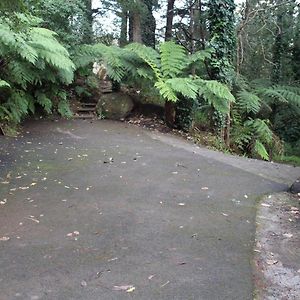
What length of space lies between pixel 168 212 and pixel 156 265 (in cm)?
121

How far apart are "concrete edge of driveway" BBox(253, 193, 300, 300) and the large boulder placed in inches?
252

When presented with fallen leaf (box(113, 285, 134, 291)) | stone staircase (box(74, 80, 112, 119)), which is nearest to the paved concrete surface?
fallen leaf (box(113, 285, 134, 291))

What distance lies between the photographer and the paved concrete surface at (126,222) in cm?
279

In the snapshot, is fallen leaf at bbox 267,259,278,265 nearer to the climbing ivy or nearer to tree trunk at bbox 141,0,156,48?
the climbing ivy

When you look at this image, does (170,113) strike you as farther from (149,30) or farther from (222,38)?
(149,30)

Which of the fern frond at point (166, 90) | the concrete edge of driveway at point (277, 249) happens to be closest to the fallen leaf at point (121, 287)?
the concrete edge of driveway at point (277, 249)

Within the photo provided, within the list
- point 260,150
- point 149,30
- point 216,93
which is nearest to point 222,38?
point 216,93

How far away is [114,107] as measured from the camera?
1080cm

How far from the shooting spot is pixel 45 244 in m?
3.40

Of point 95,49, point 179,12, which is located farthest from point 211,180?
point 179,12

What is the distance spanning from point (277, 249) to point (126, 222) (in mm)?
1414

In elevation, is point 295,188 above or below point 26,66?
below

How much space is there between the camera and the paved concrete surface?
279 cm

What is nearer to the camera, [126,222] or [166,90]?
[126,222]
